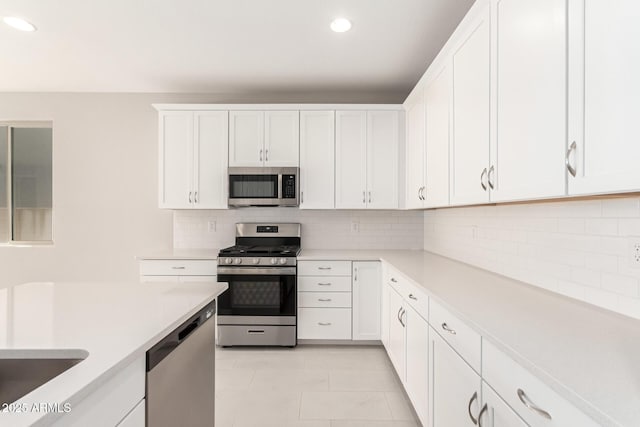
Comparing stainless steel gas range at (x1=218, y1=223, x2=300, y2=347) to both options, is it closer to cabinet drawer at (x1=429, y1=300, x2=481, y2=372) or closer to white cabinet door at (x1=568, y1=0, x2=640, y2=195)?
cabinet drawer at (x1=429, y1=300, x2=481, y2=372)

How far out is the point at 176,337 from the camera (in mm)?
1259

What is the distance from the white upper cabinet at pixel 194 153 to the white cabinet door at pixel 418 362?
7.22 ft

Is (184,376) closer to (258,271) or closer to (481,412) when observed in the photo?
(481,412)

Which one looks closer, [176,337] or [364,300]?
[176,337]

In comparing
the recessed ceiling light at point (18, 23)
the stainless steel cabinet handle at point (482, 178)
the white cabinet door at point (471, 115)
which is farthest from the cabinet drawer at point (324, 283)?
the recessed ceiling light at point (18, 23)

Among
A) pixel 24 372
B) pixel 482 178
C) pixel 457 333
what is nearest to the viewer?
pixel 24 372

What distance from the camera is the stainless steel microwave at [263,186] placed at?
136 inches

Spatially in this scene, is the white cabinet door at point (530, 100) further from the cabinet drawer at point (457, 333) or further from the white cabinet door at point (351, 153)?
the white cabinet door at point (351, 153)

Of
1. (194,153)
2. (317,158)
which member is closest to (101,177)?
(194,153)

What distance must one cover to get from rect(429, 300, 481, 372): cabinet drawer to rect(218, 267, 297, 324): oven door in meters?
1.70

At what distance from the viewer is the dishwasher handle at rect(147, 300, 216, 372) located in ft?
3.57

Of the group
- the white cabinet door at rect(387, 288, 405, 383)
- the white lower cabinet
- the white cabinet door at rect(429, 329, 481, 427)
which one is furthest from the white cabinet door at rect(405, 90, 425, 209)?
the white lower cabinet

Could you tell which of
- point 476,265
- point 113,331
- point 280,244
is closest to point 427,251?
point 476,265

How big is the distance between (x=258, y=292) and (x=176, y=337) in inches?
79.6
